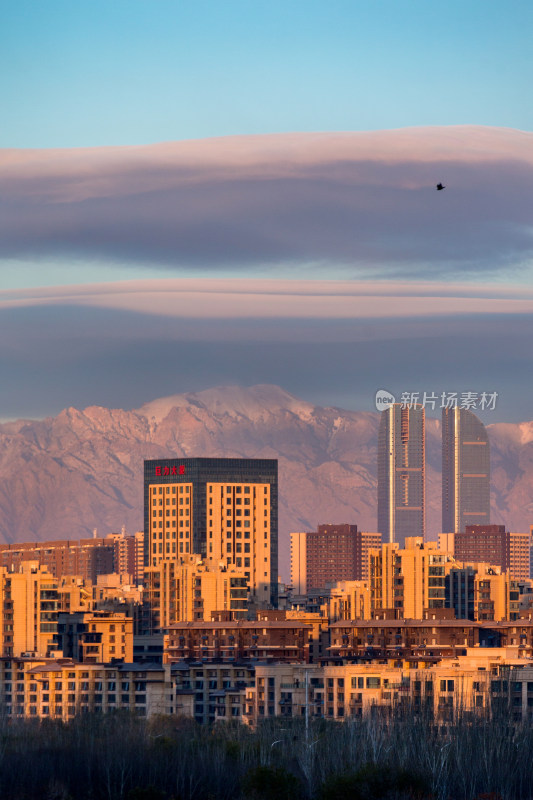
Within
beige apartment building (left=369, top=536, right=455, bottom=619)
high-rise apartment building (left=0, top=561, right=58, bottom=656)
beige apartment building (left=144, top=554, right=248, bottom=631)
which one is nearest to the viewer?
high-rise apartment building (left=0, top=561, right=58, bottom=656)

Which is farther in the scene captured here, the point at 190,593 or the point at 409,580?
the point at 190,593

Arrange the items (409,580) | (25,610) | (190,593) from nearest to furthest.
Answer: (25,610) → (409,580) → (190,593)

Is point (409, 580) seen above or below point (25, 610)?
above

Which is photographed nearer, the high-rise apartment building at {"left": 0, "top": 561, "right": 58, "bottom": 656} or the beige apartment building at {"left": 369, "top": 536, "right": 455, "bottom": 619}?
the high-rise apartment building at {"left": 0, "top": 561, "right": 58, "bottom": 656}

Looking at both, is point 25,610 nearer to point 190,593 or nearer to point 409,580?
point 190,593

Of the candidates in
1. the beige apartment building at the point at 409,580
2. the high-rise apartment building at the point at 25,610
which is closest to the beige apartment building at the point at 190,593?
the beige apartment building at the point at 409,580

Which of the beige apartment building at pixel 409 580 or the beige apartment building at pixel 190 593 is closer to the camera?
the beige apartment building at pixel 409 580

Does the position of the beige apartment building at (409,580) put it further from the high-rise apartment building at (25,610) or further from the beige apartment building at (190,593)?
the high-rise apartment building at (25,610)

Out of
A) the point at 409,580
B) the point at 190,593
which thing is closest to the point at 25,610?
the point at 190,593

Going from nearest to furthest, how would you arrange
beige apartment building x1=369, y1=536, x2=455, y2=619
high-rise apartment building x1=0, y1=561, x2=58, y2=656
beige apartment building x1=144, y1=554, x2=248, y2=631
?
high-rise apartment building x1=0, y1=561, x2=58, y2=656 < beige apartment building x1=369, y1=536, x2=455, y2=619 < beige apartment building x1=144, y1=554, x2=248, y2=631

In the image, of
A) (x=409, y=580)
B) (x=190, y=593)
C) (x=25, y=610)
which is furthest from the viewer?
(x=190, y=593)

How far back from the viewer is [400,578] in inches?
5782

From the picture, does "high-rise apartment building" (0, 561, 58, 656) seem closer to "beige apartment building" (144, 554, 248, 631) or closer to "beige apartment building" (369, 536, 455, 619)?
"beige apartment building" (144, 554, 248, 631)

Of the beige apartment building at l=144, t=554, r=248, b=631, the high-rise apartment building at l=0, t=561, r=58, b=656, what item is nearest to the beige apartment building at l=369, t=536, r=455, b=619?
the beige apartment building at l=144, t=554, r=248, b=631
